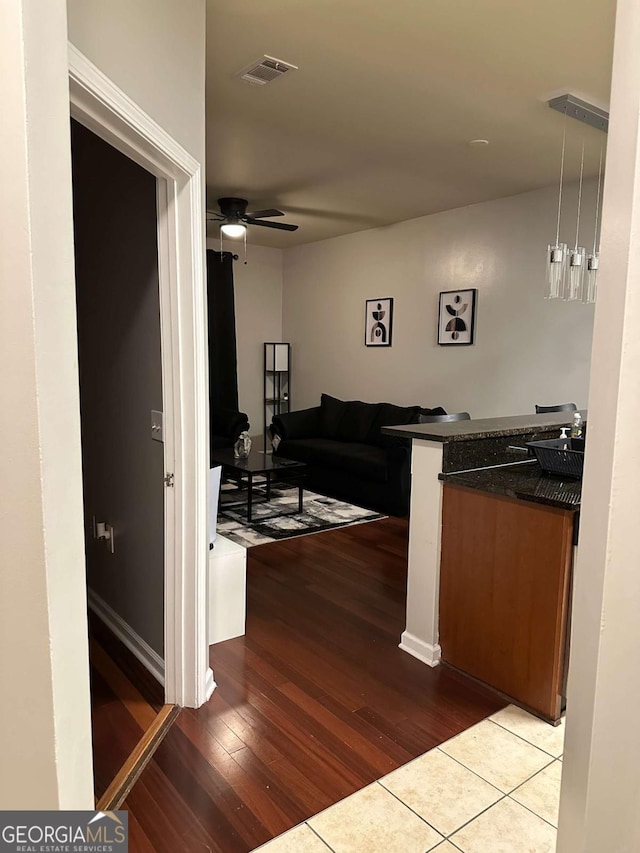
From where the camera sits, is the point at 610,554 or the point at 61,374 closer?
the point at 610,554

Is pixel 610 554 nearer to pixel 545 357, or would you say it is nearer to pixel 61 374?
pixel 61 374

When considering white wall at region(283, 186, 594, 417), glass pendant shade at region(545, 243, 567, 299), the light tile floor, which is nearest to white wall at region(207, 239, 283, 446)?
white wall at region(283, 186, 594, 417)

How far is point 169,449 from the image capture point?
7.20ft

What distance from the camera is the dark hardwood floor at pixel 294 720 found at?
174 centimetres

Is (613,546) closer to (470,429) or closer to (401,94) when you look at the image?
(470,429)

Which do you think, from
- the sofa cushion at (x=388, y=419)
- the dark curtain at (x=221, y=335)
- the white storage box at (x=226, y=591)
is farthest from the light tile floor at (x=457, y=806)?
the dark curtain at (x=221, y=335)

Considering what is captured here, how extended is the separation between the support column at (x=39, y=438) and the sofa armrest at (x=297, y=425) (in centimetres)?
531

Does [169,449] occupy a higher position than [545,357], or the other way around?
[545,357]

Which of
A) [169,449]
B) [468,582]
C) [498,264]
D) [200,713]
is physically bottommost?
[200,713]

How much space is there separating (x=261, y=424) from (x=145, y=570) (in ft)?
17.8

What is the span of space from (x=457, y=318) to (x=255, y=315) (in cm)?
311

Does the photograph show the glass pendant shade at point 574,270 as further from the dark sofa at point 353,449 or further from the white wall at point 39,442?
the white wall at point 39,442

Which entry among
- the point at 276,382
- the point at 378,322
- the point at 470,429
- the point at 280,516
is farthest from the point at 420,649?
the point at 276,382

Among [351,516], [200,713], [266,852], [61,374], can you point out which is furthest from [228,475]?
[61,374]
